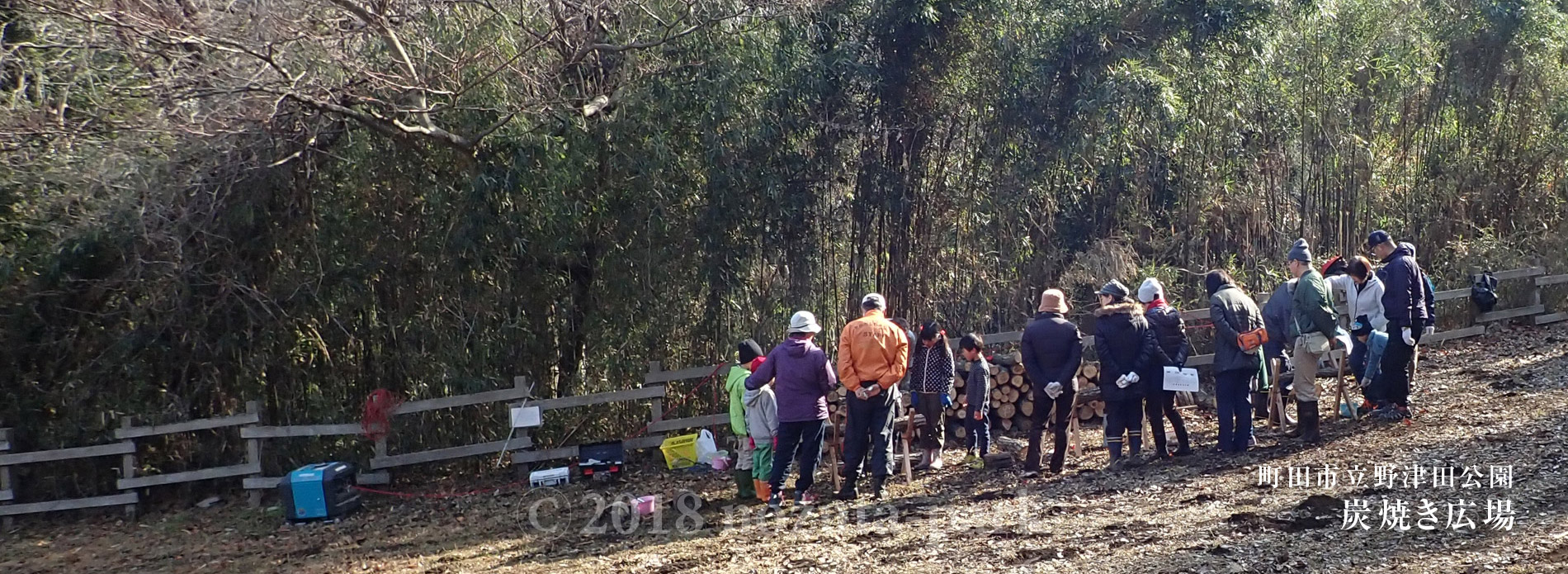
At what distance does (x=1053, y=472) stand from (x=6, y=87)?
760 cm

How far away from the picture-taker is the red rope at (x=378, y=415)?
30.0 feet

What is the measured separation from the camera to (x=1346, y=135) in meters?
12.0

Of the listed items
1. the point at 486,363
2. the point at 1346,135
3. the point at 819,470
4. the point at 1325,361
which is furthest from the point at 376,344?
the point at 1346,135

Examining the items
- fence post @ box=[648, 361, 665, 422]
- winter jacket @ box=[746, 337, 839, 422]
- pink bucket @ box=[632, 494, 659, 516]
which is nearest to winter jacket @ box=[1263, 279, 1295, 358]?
winter jacket @ box=[746, 337, 839, 422]

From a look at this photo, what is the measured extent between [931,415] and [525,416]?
2961 mm

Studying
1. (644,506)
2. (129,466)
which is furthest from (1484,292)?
(129,466)

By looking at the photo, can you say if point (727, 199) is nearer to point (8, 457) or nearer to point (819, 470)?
point (819, 470)

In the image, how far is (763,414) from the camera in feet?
25.7

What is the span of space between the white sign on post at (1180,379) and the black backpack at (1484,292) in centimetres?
586

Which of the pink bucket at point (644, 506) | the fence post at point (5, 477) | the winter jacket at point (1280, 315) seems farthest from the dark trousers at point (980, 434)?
the fence post at point (5, 477)

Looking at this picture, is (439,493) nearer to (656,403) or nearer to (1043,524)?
(656,403)

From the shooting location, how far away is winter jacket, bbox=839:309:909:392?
7523mm

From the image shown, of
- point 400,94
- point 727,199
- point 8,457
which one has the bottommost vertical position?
point 8,457

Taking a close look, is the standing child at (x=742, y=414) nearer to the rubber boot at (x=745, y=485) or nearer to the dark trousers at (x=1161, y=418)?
the rubber boot at (x=745, y=485)
